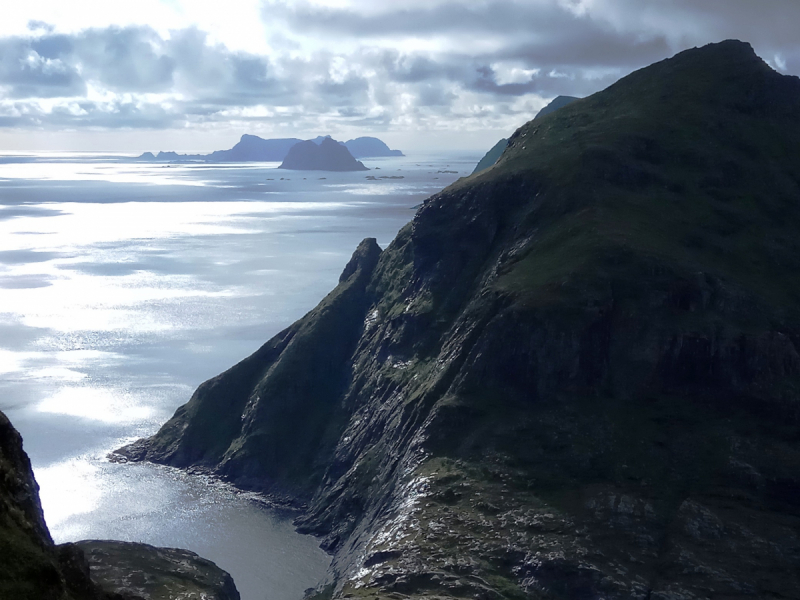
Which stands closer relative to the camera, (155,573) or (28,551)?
(28,551)

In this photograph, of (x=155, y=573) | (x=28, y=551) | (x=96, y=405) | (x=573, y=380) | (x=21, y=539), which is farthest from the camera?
(x=96, y=405)

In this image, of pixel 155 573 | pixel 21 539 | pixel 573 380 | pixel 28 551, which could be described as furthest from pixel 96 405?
pixel 28 551

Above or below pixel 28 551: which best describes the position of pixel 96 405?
below

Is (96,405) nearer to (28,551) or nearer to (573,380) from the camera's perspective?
(573,380)

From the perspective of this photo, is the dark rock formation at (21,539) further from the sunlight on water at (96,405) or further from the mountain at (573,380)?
the sunlight on water at (96,405)

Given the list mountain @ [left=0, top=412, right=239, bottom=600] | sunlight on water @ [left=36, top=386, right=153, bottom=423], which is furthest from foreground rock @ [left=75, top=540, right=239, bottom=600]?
sunlight on water @ [left=36, top=386, right=153, bottom=423]

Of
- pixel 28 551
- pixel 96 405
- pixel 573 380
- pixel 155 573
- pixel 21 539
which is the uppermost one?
pixel 21 539

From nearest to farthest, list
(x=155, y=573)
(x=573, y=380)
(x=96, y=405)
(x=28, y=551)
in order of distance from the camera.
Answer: (x=28, y=551) < (x=155, y=573) < (x=573, y=380) < (x=96, y=405)
